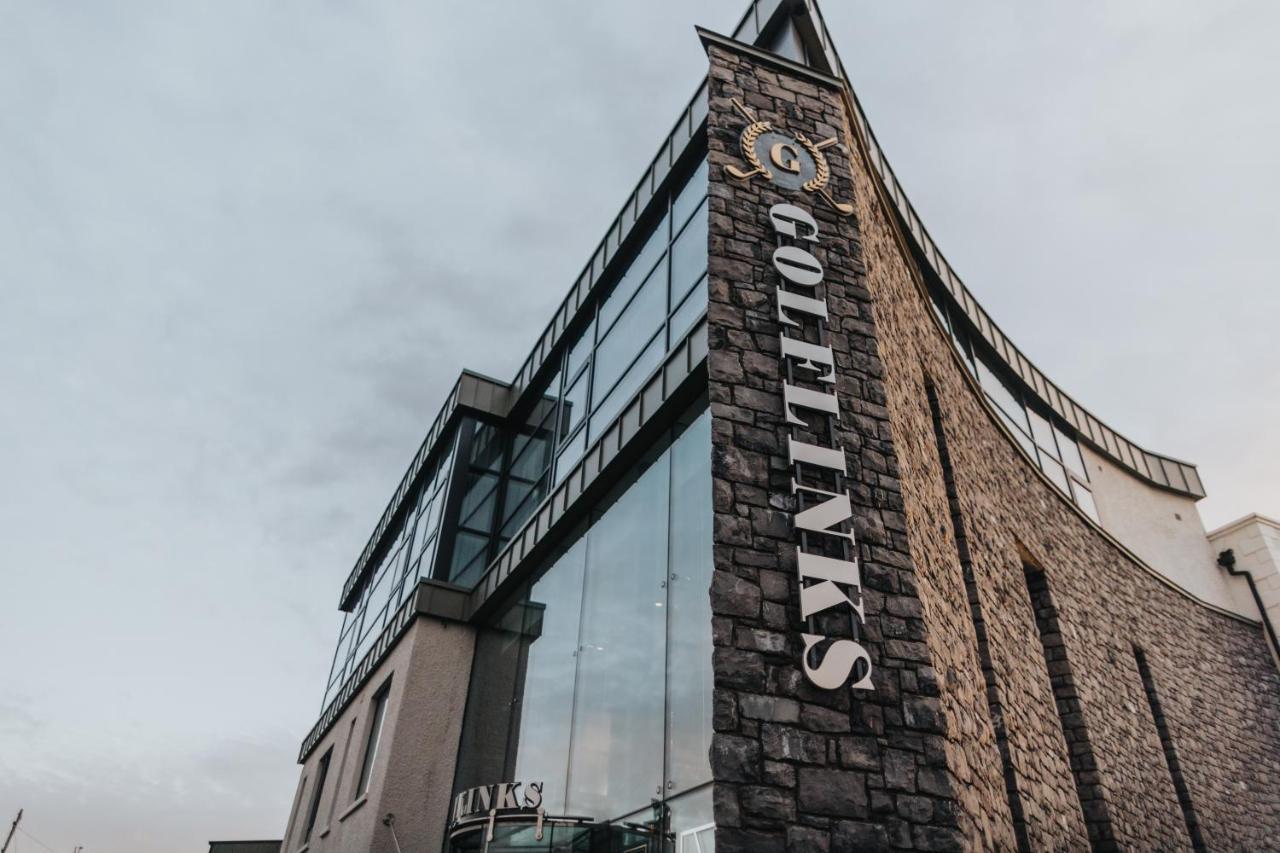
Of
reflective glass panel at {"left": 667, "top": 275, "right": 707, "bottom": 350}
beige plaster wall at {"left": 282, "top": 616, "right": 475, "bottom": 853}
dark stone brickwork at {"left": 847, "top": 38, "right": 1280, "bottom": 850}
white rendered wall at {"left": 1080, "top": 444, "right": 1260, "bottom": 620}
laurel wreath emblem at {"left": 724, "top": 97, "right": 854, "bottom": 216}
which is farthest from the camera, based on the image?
white rendered wall at {"left": 1080, "top": 444, "right": 1260, "bottom": 620}

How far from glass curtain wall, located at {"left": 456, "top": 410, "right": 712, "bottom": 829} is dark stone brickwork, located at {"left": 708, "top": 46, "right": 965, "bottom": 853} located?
1410mm

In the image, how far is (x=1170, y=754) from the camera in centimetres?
1524

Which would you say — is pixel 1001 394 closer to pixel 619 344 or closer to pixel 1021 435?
pixel 1021 435

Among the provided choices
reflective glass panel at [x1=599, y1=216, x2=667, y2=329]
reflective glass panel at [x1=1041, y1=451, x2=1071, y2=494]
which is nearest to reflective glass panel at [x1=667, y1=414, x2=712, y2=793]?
reflective glass panel at [x1=599, y1=216, x2=667, y2=329]

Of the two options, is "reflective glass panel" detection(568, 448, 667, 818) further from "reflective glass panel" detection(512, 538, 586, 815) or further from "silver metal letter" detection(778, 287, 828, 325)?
"silver metal letter" detection(778, 287, 828, 325)

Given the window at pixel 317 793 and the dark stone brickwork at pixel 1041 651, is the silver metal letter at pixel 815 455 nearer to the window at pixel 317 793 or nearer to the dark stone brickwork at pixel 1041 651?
the dark stone brickwork at pixel 1041 651

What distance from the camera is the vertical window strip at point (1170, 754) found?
14570mm

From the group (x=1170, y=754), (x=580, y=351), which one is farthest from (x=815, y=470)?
(x=1170, y=754)

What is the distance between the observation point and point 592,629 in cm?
1130

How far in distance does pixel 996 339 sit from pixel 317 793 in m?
17.3

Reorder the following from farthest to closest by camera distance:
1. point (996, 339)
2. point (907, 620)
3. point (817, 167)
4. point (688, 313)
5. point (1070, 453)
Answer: point (1070, 453)
point (996, 339)
point (688, 313)
point (817, 167)
point (907, 620)

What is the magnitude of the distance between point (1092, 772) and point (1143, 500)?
37.3 ft

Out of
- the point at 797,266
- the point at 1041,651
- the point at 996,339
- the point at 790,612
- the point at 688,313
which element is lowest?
the point at 790,612

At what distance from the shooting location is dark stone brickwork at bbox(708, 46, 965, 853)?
620 centimetres
